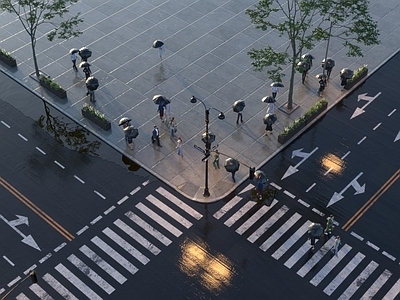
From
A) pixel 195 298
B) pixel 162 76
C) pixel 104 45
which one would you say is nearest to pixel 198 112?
pixel 162 76

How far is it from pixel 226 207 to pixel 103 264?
8.99m

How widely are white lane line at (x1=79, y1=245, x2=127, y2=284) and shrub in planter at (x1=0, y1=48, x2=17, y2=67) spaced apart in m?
21.4

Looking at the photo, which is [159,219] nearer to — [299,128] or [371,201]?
[299,128]

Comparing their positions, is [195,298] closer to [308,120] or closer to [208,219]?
[208,219]

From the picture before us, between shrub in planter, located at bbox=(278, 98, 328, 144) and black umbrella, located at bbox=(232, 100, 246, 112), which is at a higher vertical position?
black umbrella, located at bbox=(232, 100, 246, 112)

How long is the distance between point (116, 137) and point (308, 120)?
48.2ft

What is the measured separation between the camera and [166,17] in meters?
58.8

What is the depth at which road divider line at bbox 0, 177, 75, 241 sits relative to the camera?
129 feet

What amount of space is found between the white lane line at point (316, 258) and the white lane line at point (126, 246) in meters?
9.36

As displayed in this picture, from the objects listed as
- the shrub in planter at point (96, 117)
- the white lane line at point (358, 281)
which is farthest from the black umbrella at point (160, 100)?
the white lane line at point (358, 281)

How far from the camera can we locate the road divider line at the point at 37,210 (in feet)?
129

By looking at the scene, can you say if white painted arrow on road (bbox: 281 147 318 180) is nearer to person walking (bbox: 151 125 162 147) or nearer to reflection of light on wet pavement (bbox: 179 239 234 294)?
reflection of light on wet pavement (bbox: 179 239 234 294)

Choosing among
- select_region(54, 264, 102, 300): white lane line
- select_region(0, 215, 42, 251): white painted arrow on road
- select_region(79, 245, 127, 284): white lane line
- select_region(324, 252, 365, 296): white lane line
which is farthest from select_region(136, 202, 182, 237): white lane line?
select_region(324, 252, 365, 296): white lane line

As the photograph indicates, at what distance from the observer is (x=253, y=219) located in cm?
4003
